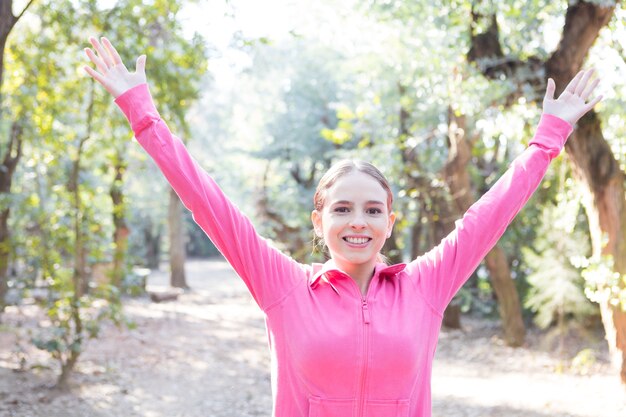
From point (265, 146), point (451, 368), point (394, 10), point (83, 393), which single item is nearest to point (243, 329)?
point (451, 368)

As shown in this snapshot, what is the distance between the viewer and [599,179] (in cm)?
602

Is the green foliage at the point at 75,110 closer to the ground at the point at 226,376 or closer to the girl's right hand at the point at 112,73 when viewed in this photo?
the ground at the point at 226,376

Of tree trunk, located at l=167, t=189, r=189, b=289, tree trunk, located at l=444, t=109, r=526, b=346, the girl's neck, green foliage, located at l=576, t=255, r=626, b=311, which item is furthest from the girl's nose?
tree trunk, located at l=167, t=189, r=189, b=289

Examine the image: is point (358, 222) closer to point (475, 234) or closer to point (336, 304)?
point (336, 304)

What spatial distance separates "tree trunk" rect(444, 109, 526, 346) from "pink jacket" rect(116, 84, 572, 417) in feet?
26.7

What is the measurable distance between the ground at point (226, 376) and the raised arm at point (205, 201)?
4.70 m

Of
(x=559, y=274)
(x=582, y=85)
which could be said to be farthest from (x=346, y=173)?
(x=559, y=274)

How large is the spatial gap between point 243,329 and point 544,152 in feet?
33.6

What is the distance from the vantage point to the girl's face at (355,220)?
2.04 meters

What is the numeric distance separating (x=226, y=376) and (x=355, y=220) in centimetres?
664

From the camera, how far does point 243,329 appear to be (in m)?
12.1

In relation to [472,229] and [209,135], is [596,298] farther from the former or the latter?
[209,135]

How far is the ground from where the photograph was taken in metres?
6.46

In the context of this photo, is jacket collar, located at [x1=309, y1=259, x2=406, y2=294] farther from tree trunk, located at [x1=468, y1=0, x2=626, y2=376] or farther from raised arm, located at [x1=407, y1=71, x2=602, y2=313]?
tree trunk, located at [x1=468, y1=0, x2=626, y2=376]
